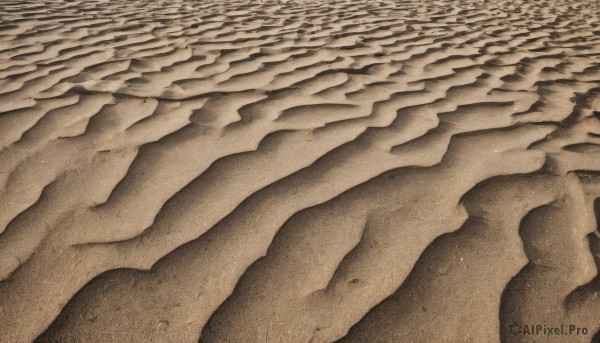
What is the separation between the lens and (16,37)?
3.35m

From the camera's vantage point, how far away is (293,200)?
4.76ft

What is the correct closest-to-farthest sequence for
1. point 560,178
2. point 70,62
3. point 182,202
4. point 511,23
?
point 182,202
point 560,178
point 70,62
point 511,23

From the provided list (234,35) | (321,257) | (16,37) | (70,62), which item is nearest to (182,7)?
(234,35)

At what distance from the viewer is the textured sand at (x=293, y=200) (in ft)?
3.60

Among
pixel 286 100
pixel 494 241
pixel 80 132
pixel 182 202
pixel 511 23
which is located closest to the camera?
pixel 494 241

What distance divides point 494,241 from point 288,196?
2.32 ft

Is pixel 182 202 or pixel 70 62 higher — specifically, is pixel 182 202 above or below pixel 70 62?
below

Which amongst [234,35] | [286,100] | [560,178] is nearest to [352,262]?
[560,178]

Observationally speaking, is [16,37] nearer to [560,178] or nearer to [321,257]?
[321,257]

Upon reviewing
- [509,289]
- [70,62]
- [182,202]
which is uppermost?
[70,62]

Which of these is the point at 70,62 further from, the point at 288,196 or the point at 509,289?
the point at 509,289

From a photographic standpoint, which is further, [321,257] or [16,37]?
[16,37]

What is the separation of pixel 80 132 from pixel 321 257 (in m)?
1.33

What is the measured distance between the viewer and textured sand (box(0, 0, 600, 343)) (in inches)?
43.2
